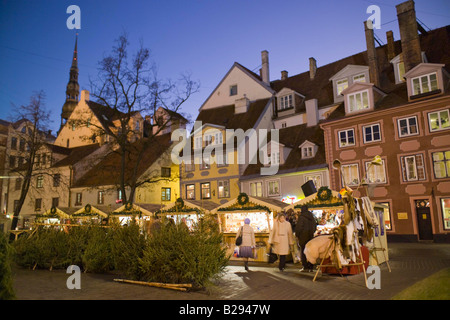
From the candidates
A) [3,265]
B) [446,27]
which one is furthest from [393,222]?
[3,265]

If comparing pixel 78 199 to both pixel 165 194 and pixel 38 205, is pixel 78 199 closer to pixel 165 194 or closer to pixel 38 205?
pixel 38 205

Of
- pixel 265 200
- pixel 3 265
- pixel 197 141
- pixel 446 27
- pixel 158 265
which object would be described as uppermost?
pixel 446 27

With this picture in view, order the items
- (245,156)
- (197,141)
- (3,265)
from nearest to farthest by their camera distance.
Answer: (3,265), (245,156), (197,141)

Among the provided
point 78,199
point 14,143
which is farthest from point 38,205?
point 14,143

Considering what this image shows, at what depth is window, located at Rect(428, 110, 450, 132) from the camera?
21484 millimetres

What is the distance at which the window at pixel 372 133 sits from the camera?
79.2ft

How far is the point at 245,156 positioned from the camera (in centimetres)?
3092

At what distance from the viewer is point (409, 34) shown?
81.6 ft

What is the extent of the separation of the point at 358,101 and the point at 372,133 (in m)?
2.59

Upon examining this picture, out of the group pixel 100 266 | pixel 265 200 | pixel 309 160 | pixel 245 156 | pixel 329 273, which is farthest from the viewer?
pixel 245 156
